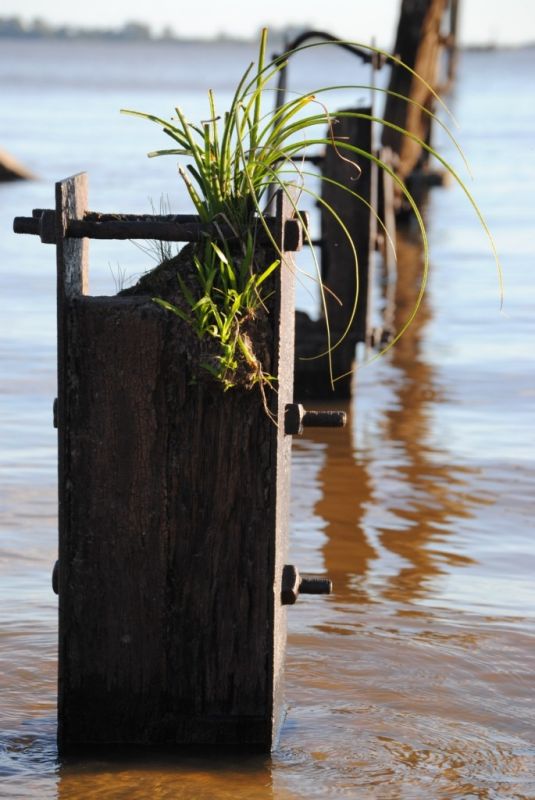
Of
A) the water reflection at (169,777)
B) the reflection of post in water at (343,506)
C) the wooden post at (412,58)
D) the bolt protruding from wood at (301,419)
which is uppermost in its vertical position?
the wooden post at (412,58)

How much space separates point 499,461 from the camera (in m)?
7.09


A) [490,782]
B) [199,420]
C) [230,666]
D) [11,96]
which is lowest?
[490,782]

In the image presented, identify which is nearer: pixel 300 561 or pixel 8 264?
pixel 300 561

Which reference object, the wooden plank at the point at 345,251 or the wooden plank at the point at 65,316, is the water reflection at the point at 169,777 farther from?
the wooden plank at the point at 345,251

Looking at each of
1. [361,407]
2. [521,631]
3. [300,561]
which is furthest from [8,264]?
[521,631]

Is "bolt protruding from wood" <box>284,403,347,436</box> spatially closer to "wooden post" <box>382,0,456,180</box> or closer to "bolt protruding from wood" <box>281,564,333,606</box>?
"bolt protruding from wood" <box>281,564,333,606</box>

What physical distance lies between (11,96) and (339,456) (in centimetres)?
4530

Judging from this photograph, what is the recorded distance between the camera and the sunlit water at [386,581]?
3.74 metres

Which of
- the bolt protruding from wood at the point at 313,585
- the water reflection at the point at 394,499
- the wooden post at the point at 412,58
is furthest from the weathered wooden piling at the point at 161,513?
the wooden post at the point at 412,58

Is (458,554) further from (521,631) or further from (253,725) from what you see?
(253,725)

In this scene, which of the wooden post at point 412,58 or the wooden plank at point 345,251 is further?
the wooden post at point 412,58

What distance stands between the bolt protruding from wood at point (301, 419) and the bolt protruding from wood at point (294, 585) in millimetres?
353

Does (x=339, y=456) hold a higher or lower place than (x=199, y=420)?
lower

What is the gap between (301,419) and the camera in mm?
3562
